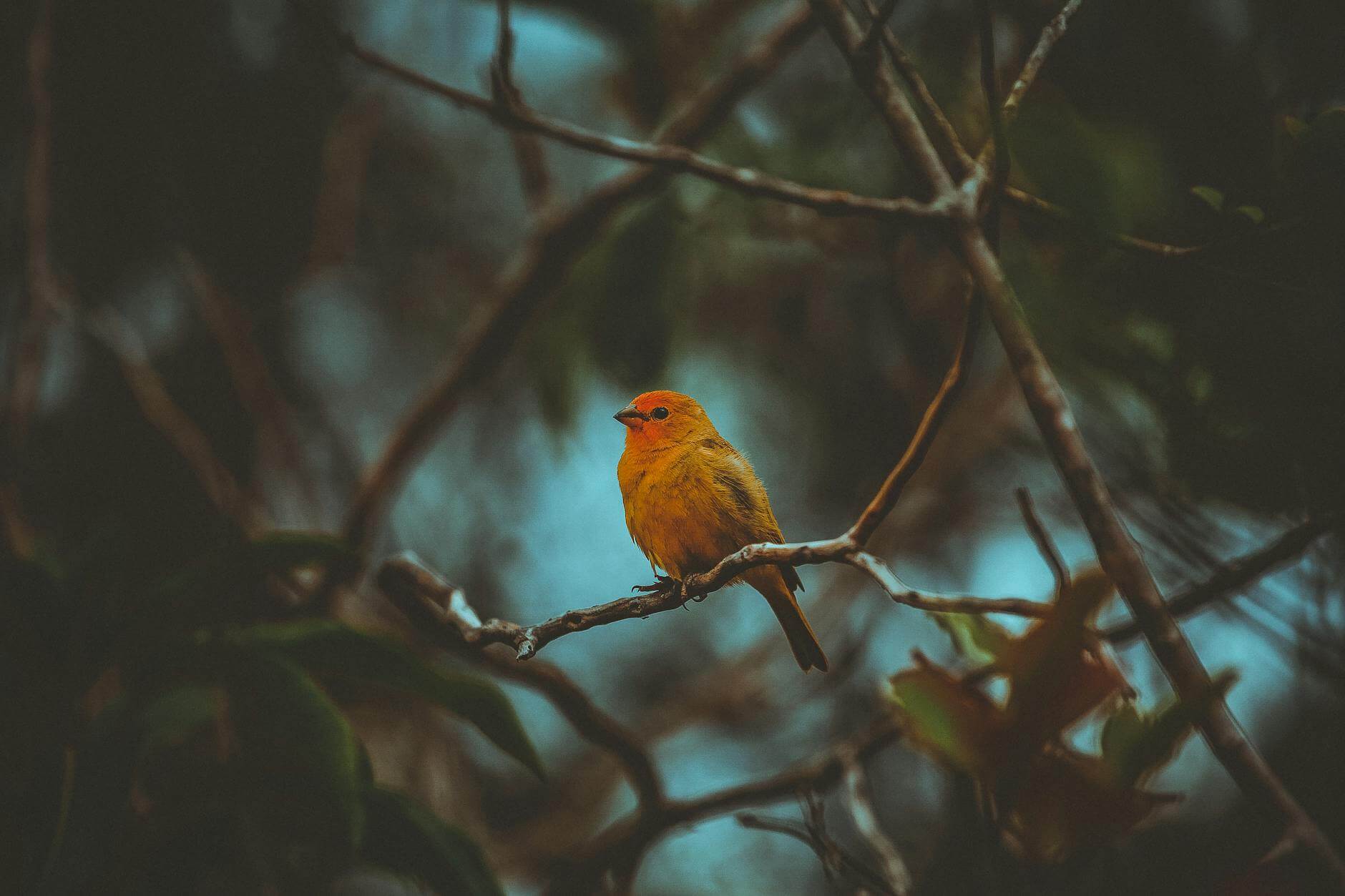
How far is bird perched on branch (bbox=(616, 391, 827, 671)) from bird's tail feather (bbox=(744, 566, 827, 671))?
2 cm

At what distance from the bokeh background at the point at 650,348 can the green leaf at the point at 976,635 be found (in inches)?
7.5

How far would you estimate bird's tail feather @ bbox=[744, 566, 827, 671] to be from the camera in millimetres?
1475

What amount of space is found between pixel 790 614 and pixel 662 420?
1.24 ft

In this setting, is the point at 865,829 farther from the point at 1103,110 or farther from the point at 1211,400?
the point at 1103,110

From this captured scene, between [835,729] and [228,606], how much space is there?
2085 mm

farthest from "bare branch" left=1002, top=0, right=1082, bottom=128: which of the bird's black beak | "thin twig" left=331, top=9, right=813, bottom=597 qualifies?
"thin twig" left=331, top=9, right=813, bottom=597

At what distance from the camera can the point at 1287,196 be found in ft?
3.68

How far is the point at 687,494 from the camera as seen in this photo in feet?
5.33

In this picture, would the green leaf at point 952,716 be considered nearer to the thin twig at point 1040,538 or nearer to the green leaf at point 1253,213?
the thin twig at point 1040,538

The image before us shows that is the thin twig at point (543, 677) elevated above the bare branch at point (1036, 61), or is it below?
below

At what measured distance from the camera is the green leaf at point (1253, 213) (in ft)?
3.49

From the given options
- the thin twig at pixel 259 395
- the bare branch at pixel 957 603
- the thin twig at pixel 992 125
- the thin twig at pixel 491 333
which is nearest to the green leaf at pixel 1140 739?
the bare branch at pixel 957 603

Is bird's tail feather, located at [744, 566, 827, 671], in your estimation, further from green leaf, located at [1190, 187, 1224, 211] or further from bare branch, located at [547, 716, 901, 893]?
green leaf, located at [1190, 187, 1224, 211]

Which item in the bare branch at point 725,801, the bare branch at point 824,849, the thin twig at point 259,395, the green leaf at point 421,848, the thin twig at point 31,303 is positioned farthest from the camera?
the thin twig at point 259,395
